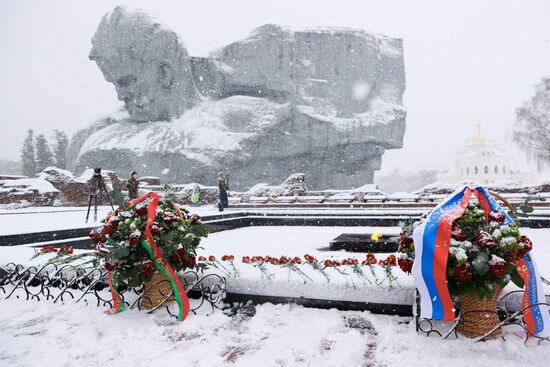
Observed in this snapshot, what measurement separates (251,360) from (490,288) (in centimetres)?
→ 138

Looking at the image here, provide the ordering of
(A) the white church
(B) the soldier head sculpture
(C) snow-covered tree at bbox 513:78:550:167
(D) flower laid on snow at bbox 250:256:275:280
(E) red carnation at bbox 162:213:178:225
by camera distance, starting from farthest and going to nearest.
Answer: (A) the white church < (B) the soldier head sculpture < (C) snow-covered tree at bbox 513:78:550:167 < (D) flower laid on snow at bbox 250:256:275:280 < (E) red carnation at bbox 162:213:178:225

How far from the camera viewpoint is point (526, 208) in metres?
2.55

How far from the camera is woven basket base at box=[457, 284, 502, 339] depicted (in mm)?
2260

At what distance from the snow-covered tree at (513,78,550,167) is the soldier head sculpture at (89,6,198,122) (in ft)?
96.3

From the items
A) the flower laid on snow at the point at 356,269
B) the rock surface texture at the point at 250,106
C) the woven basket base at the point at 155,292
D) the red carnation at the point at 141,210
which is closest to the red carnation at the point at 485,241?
the flower laid on snow at the point at 356,269

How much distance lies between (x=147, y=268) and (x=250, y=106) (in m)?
39.0

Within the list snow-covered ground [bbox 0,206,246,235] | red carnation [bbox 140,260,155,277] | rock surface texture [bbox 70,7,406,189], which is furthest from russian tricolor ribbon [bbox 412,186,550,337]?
rock surface texture [bbox 70,7,406,189]

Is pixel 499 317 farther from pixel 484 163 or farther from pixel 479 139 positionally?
pixel 479 139

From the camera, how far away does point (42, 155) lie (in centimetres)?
5119

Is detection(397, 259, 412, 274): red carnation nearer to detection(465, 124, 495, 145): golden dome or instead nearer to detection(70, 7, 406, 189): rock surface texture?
detection(70, 7, 406, 189): rock surface texture

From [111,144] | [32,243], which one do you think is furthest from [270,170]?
[32,243]

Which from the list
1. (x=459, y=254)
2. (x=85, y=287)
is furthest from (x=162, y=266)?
(x=459, y=254)

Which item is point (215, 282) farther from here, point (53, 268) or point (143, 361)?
point (53, 268)

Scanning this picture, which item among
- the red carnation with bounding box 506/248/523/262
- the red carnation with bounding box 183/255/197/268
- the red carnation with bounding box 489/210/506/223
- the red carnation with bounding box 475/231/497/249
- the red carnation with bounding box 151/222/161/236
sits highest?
the red carnation with bounding box 489/210/506/223
